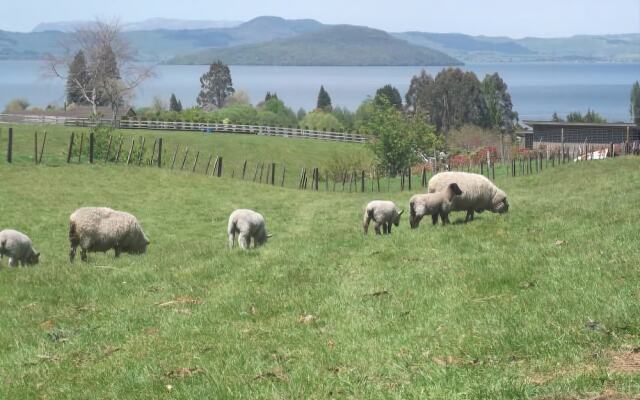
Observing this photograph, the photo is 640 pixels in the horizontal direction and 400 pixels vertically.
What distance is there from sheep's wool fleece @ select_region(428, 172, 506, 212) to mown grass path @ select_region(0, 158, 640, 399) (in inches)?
85.5

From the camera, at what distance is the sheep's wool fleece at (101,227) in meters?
19.5

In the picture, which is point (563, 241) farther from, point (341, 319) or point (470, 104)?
point (470, 104)

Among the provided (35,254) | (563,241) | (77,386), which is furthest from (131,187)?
(77,386)

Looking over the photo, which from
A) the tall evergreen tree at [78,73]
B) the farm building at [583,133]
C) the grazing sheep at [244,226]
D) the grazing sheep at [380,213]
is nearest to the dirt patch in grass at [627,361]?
the grazing sheep at [244,226]

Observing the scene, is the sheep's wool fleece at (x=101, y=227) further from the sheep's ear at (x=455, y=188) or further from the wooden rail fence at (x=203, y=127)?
the wooden rail fence at (x=203, y=127)

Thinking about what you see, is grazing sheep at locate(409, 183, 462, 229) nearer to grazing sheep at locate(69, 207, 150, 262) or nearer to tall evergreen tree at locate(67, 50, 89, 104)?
grazing sheep at locate(69, 207, 150, 262)

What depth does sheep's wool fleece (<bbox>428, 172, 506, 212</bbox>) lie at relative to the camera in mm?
21797

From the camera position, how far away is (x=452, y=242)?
52.3 ft

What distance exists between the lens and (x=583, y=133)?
267 ft

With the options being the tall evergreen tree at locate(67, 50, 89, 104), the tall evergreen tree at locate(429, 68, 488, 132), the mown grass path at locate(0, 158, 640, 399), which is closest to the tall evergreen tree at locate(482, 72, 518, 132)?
the tall evergreen tree at locate(429, 68, 488, 132)

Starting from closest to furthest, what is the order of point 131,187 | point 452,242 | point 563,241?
point 563,241
point 452,242
point 131,187

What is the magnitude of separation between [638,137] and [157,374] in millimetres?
79954

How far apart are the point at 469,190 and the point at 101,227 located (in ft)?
33.9

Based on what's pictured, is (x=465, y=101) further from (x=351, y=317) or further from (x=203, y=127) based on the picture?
(x=351, y=317)
